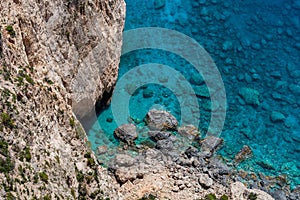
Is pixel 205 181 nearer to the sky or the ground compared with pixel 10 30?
nearer to the ground

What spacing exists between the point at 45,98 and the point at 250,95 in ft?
99.0

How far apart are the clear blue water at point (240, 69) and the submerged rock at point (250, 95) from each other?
1.34 ft

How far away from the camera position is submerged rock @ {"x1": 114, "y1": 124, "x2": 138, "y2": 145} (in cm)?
4634

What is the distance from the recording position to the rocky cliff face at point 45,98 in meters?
24.4

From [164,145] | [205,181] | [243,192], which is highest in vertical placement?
[164,145]

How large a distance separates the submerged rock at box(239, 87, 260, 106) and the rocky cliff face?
20199 millimetres

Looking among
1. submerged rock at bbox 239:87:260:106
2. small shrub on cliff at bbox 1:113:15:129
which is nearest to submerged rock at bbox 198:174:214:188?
submerged rock at bbox 239:87:260:106

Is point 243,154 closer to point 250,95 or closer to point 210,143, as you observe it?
point 210,143

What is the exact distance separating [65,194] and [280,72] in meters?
36.9

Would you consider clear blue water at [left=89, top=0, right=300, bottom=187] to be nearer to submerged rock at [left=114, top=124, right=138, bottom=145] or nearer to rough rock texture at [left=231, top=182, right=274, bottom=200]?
submerged rock at [left=114, top=124, right=138, bottom=145]

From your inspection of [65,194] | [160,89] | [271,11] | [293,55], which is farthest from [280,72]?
[65,194]

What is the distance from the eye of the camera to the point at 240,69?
56000 millimetres

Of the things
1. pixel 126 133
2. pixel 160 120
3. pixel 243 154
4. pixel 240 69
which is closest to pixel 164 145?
pixel 160 120

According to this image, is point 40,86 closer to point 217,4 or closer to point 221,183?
point 221,183
